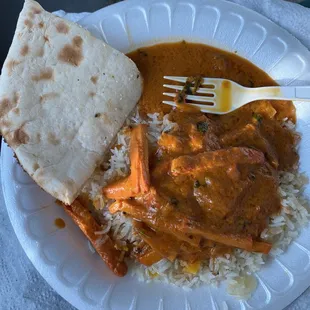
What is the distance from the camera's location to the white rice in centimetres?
292

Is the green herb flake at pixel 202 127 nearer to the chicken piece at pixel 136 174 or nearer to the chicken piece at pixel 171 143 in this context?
the chicken piece at pixel 171 143

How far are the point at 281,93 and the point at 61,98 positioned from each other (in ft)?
4.97

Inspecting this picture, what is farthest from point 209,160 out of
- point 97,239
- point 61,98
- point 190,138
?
point 61,98

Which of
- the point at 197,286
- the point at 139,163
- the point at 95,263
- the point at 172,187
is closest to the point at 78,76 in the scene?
the point at 139,163

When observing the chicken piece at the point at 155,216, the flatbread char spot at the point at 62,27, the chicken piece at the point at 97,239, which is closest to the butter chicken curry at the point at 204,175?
the chicken piece at the point at 155,216

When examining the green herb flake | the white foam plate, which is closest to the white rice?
the white foam plate

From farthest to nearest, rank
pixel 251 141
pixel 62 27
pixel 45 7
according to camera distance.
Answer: pixel 45 7 → pixel 62 27 → pixel 251 141

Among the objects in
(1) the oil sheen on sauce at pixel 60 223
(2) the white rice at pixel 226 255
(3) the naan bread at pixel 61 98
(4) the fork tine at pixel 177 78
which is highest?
(4) the fork tine at pixel 177 78

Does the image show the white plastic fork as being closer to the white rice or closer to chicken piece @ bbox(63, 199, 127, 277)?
the white rice

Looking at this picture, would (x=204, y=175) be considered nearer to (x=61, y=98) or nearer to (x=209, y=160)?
(x=209, y=160)

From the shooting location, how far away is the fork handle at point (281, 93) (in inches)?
120

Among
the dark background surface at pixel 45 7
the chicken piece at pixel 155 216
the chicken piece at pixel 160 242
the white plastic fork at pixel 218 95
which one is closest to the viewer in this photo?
the chicken piece at pixel 155 216

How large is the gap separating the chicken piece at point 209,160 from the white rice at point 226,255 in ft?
1.26

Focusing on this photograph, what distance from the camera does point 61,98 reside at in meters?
3.00
